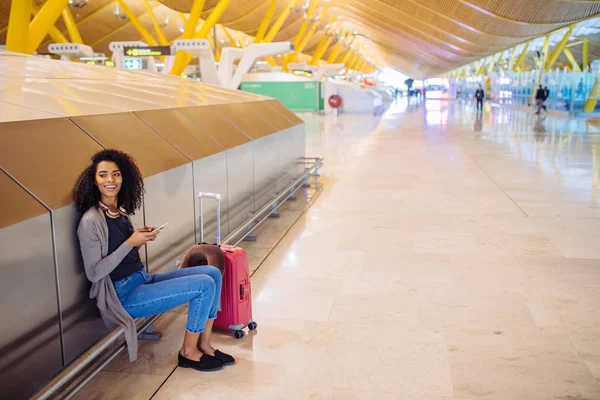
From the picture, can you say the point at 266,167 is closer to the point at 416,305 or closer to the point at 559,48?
the point at 416,305

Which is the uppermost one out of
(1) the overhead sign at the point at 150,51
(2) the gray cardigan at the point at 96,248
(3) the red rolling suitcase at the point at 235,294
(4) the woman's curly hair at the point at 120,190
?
(1) the overhead sign at the point at 150,51

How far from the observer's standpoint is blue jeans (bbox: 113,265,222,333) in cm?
360

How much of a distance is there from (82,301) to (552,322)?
3.21 meters

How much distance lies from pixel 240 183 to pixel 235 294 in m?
3.06

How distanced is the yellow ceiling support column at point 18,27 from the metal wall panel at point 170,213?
11879mm

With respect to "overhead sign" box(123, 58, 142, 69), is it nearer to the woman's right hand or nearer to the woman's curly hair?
the woman's curly hair

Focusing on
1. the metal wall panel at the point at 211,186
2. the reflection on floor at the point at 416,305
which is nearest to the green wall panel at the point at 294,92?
the reflection on floor at the point at 416,305

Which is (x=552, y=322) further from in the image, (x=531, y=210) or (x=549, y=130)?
(x=549, y=130)

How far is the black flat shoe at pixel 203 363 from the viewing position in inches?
147

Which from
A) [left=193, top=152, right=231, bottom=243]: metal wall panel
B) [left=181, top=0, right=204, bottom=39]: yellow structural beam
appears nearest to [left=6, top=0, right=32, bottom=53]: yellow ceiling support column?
[left=193, top=152, right=231, bottom=243]: metal wall panel

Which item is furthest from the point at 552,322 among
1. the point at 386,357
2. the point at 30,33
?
the point at 30,33

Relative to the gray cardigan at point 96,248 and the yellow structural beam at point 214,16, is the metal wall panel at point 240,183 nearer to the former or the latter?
the gray cardigan at point 96,248

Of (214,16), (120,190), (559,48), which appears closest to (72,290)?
(120,190)

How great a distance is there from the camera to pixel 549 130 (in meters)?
22.5
